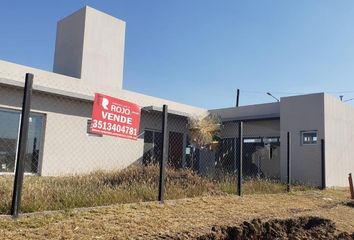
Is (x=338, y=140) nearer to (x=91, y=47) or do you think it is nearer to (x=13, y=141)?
(x=91, y=47)

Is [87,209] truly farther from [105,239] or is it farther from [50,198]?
[105,239]

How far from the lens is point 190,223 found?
21.4 feet

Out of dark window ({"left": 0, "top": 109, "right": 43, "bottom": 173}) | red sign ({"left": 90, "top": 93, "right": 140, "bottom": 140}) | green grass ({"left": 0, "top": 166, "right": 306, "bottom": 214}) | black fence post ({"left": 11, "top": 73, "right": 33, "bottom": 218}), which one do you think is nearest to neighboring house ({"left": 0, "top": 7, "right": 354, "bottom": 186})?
dark window ({"left": 0, "top": 109, "right": 43, "bottom": 173})

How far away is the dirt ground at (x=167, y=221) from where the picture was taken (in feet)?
17.5

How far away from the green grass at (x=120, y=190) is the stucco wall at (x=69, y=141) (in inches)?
205

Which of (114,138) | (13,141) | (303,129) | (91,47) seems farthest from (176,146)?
(13,141)

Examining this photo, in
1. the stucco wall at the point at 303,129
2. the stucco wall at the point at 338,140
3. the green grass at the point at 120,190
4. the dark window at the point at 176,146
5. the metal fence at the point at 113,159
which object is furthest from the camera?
the dark window at the point at 176,146

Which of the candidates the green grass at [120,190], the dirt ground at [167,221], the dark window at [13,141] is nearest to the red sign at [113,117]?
the green grass at [120,190]

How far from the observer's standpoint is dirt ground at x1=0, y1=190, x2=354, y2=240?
5324 millimetres

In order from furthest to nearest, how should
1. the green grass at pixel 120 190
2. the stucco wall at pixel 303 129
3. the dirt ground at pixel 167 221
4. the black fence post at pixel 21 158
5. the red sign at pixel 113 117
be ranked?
the stucco wall at pixel 303 129, the red sign at pixel 113 117, the green grass at pixel 120 190, the black fence post at pixel 21 158, the dirt ground at pixel 167 221

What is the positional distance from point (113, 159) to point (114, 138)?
3.14 ft

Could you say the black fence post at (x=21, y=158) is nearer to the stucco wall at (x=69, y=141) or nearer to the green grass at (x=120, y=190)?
the green grass at (x=120, y=190)

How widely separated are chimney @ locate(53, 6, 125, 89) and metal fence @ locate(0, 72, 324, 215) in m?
2.70

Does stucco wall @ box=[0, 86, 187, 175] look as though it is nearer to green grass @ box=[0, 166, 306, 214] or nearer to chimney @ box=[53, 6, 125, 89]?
chimney @ box=[53, 6, 125, 89]
